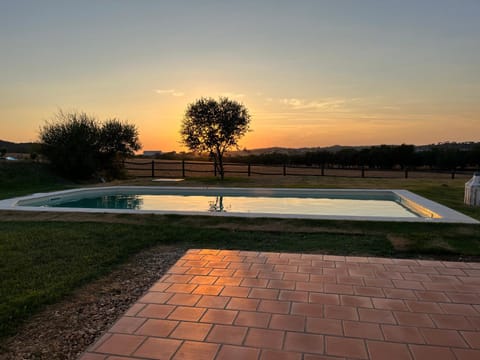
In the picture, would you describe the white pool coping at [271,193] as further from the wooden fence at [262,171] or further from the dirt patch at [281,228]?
the wooden fence at [262,171]

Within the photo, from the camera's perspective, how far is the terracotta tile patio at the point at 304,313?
190 cm

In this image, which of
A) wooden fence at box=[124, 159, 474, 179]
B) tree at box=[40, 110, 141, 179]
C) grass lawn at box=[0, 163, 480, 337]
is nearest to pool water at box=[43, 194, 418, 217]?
grass lawn at box=[0, 163, 480, 337]

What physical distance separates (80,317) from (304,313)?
5.32 feet

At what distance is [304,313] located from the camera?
235 centimetres

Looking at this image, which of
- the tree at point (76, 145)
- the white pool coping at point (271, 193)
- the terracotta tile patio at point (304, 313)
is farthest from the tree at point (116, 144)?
the terracotta tile patio at point (304, 313)

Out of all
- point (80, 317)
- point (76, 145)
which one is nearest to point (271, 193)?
point (80, 317)

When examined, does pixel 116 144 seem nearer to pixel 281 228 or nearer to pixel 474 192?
pixel 281 228

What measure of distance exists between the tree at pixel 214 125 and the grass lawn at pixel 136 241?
29.6 ft

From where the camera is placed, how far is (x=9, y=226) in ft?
17.4

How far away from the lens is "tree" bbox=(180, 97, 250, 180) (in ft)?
47.1

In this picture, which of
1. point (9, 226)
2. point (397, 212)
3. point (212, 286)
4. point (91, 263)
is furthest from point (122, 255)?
point (397, 212)

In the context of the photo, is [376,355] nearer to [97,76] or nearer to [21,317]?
[21,317]

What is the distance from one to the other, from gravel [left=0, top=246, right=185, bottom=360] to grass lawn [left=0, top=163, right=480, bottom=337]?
0.46 feet

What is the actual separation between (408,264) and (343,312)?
58.5 inches
